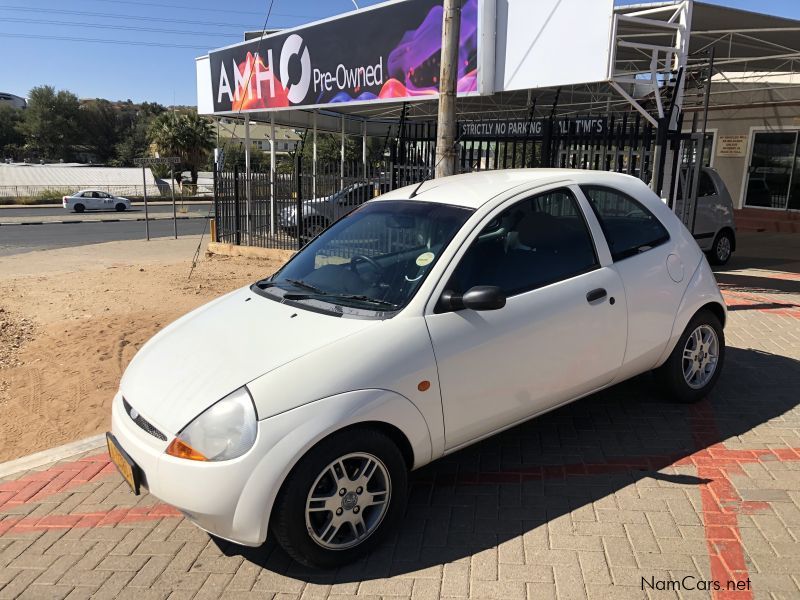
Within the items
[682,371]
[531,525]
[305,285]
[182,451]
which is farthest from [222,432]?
[682,371]

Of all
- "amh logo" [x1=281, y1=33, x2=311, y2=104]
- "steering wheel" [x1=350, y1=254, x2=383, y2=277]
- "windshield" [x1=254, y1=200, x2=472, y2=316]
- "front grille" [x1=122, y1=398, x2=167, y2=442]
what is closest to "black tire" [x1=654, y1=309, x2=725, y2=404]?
"windshield" [x1=254, y1=200, x2=472, y2=316]

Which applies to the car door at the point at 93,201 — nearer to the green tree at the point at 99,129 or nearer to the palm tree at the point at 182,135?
the palm tree at the point at 182,135

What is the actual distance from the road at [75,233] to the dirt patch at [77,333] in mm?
8443

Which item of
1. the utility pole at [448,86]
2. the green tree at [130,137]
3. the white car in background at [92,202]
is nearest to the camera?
the utility pole at [448,86]

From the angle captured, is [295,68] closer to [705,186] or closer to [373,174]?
[373,174]

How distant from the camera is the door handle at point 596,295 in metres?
3.69

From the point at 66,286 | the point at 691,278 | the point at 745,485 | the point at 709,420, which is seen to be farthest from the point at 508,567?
the point at 66,286

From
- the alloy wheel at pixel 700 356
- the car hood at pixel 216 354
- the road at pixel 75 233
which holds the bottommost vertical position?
the road at pixel 75 233

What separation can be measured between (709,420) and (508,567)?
2.25 meters

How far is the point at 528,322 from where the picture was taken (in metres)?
3.40

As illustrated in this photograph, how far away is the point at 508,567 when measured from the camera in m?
2.92

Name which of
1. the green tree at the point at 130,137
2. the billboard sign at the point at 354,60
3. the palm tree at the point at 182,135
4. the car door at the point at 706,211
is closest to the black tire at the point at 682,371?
the billboard sign at the point at 354,60

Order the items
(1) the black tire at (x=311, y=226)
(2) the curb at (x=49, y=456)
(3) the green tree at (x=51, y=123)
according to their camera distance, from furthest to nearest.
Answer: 1. (3) the green tree at (x=51, y=123)
2. (1) the black tire at (x=311, y=226)
3. (2) the curb at (x=49, y=456)

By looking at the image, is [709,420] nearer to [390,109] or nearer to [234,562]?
[234,562]
